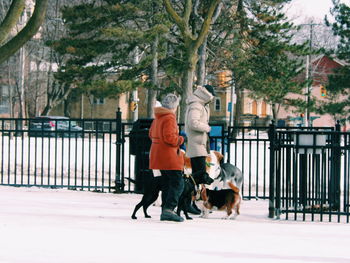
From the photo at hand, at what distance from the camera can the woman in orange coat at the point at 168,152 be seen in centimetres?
1071

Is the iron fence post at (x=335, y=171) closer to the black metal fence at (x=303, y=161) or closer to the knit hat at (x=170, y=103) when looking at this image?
the black metal fence at (x=303, y=161)

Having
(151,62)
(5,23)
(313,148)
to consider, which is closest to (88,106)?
(151,62)

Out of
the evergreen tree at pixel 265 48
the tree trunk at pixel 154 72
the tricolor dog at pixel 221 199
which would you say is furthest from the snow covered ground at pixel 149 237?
the evergreen tree at pixel 265 48

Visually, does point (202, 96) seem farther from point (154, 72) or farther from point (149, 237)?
point (154, 72)

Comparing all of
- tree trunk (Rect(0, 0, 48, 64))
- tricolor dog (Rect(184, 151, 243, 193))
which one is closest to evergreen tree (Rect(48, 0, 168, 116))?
tree trunk (Rect(0, 0, 48, 64))

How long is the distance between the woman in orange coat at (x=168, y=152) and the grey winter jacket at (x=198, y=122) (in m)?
0.79

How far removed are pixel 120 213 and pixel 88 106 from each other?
74.5 meters

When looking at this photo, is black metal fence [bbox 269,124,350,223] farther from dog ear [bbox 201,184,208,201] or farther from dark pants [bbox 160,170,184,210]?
dark pants [bbox 160,170,184,210]

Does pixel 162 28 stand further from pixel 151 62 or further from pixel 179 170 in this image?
pixel 179 170

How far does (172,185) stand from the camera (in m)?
10.9

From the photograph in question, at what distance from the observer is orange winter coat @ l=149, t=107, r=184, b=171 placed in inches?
421

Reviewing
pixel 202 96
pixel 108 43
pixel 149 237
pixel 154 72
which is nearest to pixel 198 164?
pixel 202 96

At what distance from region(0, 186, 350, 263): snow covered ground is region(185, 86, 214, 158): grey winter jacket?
1.01 metres

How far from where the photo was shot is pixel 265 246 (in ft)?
29.3
